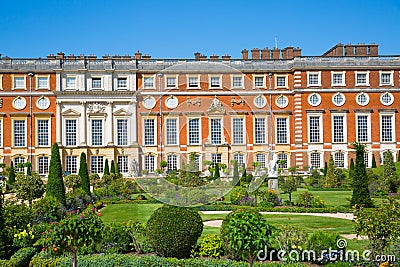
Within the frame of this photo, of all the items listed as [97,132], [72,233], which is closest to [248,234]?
[72,233]

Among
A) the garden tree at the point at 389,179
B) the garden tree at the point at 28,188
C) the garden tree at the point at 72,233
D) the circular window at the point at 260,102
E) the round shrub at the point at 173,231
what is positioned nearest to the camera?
the garden tree at the point at 72,233

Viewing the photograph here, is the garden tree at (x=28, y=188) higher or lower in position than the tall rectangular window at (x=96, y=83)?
lower

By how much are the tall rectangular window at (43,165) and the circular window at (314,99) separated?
17777 millimetres

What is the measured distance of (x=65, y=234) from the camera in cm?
955

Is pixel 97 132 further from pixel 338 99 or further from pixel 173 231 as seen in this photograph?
pixel 173 231

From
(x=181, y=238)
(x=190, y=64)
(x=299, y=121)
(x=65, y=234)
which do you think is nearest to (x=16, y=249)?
(x=65, y=234)

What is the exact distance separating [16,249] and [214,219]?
7.06m

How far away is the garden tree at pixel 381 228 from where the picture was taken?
9914 millimetres

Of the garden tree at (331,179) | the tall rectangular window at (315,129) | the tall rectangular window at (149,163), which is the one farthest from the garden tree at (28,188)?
the tall rectangular window at (315,129)

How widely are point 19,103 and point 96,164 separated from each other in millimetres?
6442

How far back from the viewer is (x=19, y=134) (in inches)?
1442

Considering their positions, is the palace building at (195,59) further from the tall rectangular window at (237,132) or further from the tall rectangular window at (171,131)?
the tall rectangular window at (237,132)

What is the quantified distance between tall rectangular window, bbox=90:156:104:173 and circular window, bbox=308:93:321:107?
1428 cm

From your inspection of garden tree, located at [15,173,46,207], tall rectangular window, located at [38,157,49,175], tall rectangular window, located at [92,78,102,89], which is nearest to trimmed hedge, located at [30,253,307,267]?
garden tree, located at [15,173,46,207]
